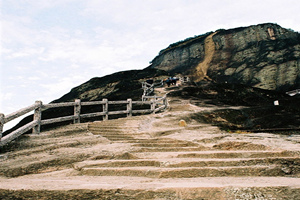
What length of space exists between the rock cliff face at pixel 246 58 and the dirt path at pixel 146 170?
147ft

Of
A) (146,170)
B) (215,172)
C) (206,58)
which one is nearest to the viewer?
(215,172)

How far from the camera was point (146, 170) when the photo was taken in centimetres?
362

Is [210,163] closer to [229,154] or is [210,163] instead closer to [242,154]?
[229,154]

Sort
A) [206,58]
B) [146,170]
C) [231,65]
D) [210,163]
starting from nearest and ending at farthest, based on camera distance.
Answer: [146,170] < [210,163] < [231,65] < [206,58]

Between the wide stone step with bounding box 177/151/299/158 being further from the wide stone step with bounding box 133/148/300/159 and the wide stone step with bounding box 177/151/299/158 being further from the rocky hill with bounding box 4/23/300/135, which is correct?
the rocky hill with bounding box 4/23/300/135

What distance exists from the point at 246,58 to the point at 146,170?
59.7m

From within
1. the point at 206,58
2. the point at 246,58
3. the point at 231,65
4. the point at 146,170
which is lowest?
the point at 146,170

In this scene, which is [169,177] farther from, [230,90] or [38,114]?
[230,90]

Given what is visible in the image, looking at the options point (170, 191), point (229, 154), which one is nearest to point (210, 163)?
point (229, 154)

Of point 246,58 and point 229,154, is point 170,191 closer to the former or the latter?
point 229,154

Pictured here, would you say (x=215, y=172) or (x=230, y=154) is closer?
(x=215, y=172)

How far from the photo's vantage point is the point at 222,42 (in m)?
66.8

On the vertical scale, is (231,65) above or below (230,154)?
above

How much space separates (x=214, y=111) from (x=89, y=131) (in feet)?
30.1
